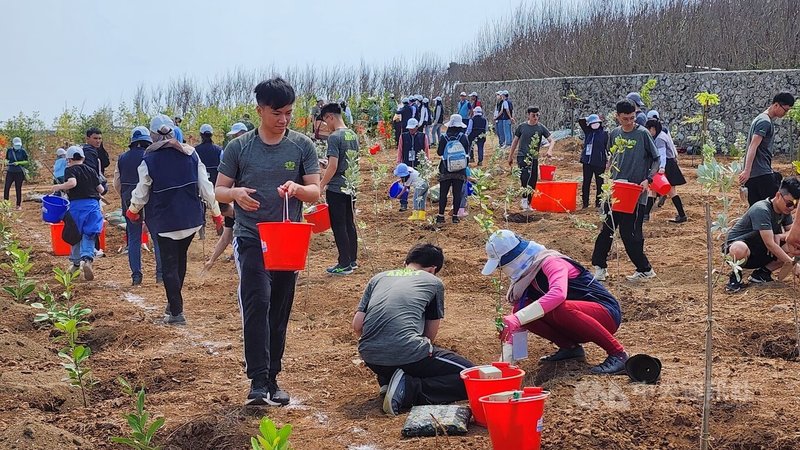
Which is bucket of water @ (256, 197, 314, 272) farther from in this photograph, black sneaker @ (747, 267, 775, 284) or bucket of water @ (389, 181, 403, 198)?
bucket of water @ (389, 181, 403, 198)

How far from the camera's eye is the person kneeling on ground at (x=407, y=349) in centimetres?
516

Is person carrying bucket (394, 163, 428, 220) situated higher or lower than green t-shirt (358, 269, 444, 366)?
lower

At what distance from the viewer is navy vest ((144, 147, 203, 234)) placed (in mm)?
7707

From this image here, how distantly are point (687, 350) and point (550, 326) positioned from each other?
1.24 m

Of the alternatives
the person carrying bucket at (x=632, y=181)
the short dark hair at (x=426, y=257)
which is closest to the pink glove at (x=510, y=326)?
the short dark hair at (x=426, y=257)

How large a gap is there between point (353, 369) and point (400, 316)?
107 cm

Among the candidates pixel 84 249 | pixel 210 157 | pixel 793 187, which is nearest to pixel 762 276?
pixel 793 187

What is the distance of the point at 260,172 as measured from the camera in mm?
5047

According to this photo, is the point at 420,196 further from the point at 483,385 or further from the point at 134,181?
the point at 483,385

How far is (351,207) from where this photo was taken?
9664 millimetres

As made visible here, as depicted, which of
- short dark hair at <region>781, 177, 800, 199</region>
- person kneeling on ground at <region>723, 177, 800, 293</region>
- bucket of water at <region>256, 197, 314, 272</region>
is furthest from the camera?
person kneeling on ground at <region>723, 177, 800, 293</region>

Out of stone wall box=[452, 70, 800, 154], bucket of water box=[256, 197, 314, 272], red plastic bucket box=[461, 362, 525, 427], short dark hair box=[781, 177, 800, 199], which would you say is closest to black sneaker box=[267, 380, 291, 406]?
bucket of water box=[256, 197, 314, 272]

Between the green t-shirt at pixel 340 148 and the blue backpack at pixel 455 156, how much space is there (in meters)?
3.29

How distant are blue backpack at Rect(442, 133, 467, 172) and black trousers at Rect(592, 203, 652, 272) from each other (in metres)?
4.01
